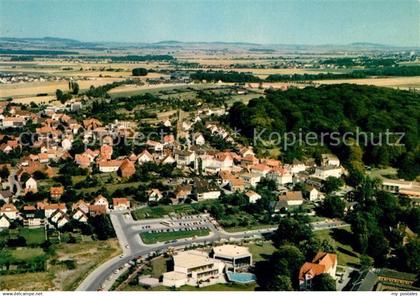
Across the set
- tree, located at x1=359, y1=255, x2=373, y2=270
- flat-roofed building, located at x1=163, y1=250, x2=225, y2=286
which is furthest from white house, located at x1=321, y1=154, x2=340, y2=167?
flat-roofed building, located at x1=163, y1=250, x2=225, y2=286

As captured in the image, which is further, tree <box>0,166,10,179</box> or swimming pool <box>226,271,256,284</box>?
tree <box>0,166,10,179</box>

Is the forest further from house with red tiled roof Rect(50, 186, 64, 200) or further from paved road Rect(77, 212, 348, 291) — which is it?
house with red tiled roof Rect(50, 186, 64, 200)

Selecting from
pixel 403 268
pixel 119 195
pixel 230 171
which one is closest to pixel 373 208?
pixel 403 268

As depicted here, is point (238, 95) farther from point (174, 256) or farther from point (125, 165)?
point (174, 256)

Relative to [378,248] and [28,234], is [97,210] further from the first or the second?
[378,248]

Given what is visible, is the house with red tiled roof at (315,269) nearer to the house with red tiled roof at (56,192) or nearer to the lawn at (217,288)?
the lawn at (217,288)

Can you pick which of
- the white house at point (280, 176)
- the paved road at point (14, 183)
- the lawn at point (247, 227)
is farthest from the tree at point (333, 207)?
the paved road at point (14, 183)
